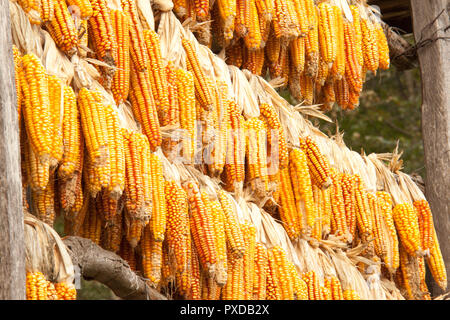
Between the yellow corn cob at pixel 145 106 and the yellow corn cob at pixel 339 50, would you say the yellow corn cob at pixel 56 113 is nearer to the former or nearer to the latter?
the yellow corn cob at pixel 145 106

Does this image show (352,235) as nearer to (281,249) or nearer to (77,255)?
(281,249)

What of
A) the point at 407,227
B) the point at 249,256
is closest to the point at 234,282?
the point at 249,256

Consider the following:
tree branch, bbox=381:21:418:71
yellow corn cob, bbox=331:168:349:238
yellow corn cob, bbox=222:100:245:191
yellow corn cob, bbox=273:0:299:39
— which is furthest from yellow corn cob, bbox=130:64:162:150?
tree branch, bbox=381:21:418:71

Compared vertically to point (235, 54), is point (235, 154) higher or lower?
lower

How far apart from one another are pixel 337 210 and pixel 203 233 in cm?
183

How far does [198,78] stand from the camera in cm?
474

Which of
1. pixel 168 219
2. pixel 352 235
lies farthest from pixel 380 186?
pixel 168 219

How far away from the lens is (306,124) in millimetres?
5848

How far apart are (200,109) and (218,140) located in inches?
8.3

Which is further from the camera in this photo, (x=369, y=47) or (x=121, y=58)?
(x=369, y=47)

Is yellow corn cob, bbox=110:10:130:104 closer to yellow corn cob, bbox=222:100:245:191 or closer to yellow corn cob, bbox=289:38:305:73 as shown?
yellow corn cob, bbox=222:100:245:191

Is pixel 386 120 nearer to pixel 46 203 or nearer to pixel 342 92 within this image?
pixel 342 92

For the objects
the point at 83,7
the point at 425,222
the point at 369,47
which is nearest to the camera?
the point at 83,7

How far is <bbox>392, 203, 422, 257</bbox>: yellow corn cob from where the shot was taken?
20.6 feet
